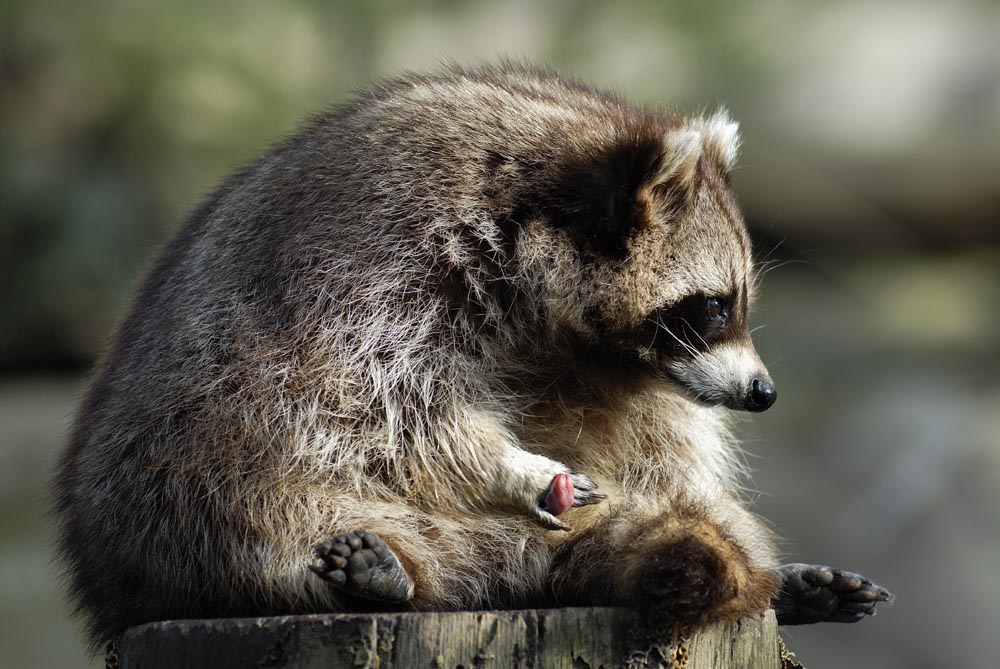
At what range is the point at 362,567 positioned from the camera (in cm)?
270

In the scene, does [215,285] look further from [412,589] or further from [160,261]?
[412,589]

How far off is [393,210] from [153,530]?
1.12 meters

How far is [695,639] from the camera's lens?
2.72 meters

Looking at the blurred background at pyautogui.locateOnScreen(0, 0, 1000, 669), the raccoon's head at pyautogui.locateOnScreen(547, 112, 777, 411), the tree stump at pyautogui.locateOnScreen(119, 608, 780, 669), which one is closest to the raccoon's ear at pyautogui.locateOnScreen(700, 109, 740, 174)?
the raccoon's head at pyautogui.locateOnScreen(547, 112, 777, 411)

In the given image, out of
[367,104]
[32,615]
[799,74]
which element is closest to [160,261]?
[367,104]

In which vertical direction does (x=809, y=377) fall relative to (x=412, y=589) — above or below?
above

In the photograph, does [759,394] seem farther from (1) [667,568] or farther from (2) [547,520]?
(1) [667,568]

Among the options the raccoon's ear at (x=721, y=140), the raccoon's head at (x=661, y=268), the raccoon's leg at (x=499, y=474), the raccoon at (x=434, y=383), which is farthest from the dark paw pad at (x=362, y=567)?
the raccoon's ear at (x=721, y=140)

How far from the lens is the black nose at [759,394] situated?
352 cm

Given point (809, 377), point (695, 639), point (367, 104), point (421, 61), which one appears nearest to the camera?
point (695, 639)

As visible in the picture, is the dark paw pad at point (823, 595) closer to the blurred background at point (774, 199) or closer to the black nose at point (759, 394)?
the black nose at point (759, 394)

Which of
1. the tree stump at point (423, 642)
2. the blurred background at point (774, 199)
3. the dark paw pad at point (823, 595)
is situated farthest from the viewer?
the blurred background at point (774, 199)

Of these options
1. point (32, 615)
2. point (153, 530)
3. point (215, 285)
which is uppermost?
point (215, 285)

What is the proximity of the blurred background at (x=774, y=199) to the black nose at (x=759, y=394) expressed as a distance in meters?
5.16
